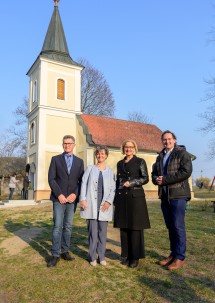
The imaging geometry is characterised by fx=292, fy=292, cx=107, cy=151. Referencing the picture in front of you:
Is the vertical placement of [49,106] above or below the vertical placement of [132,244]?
above

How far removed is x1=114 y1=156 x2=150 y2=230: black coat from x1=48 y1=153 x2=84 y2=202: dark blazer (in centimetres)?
78

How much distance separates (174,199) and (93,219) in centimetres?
133

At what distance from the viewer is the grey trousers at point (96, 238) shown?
4.71 m

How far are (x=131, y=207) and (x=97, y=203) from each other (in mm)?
565

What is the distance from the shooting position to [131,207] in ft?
15.3

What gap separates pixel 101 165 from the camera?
4961 mm

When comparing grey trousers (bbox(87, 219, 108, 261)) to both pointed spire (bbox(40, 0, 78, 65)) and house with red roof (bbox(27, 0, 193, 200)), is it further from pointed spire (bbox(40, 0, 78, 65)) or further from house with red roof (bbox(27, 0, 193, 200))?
pointed spire (bbox(40, 0, 78, 65))

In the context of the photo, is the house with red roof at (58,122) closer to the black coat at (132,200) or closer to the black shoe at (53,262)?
Answer: the black shoe at (53,262)

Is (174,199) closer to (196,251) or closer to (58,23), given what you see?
(196,251)

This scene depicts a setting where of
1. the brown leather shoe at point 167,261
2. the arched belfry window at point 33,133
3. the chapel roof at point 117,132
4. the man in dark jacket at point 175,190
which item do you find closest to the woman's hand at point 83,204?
the man in dark jacket at point 175,190

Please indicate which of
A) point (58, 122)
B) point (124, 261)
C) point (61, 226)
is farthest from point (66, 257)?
point (58, 122)

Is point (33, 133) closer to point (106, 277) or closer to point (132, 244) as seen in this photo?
point (132, 244)

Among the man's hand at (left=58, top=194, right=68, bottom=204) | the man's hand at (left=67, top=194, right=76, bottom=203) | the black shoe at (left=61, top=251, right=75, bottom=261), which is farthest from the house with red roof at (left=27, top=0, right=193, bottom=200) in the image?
the man's hand at (left=58, top=194, right=68, bottom=204)

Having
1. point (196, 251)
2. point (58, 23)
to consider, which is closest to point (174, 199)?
point (196, 251)
